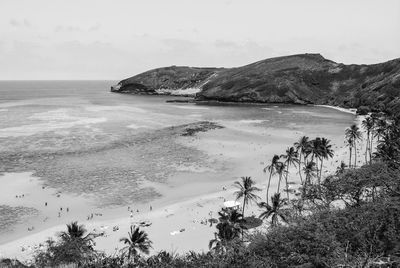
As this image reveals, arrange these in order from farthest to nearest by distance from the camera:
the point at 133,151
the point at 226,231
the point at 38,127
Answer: the point at 38,127
the point at 133,151
the point at 226,231

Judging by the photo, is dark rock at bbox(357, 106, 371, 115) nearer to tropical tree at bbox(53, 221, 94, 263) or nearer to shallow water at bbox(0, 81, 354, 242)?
shallow water at bbox(0, 81, 354, 242)

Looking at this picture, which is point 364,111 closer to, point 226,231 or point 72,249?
point 226,231

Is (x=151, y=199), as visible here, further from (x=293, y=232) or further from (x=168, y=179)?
(x=293, y=232)

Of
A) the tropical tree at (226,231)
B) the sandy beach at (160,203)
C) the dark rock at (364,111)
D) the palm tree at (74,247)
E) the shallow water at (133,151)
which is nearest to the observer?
the tropical tree at (226,231)

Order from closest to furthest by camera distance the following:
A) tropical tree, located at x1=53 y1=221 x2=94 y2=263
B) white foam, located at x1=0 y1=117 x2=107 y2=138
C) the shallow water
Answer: tropical tree, located at x1=53 y1=221 x2=94 y2=263
the shallow water
white foam, located at x1=0 y1=117 x2=107 y2=138

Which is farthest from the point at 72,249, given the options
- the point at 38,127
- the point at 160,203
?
the point at 38,127

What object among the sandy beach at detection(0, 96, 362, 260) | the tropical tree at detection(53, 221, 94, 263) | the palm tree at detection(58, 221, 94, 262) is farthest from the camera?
the sandy beach at detection(0, 96, 362, 260)

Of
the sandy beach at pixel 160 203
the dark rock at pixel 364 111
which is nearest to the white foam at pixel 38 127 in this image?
the sandy beach at pixel 160 203

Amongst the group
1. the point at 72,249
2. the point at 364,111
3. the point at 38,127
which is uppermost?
the point at 364,111

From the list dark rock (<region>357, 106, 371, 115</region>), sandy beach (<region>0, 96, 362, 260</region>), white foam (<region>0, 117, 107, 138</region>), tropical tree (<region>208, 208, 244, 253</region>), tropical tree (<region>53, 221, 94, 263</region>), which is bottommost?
sandy beach (<region>0, 96, 362, 260</region>)

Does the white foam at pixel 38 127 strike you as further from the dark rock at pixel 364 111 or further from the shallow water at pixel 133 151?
the dark rock at pixel 364 111

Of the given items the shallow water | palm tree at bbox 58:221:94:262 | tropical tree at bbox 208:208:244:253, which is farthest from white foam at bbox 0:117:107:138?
tropical tree at bbox 208:208:244:253

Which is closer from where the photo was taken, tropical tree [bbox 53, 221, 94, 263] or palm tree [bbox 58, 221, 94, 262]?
tropical tree [bbox 53, 221, 94, 263]
